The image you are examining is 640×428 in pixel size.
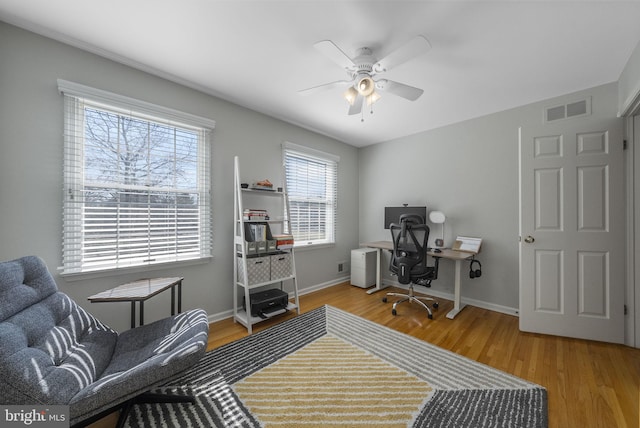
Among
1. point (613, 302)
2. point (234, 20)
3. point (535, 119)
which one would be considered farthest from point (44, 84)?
point (613, 302)

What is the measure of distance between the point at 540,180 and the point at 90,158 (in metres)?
4.18

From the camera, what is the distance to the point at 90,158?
6.25ft

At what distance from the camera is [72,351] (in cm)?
131

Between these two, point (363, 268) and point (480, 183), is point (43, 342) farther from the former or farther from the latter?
point (480, 183)

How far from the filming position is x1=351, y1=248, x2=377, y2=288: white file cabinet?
381cm

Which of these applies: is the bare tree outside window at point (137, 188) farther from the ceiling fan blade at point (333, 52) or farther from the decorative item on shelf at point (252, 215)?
the ceiling fan blade at point (333, 52)

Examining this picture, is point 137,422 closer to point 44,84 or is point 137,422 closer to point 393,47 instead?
point 44,84

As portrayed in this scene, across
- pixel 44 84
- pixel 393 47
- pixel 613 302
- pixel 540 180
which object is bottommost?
pixel 613 302

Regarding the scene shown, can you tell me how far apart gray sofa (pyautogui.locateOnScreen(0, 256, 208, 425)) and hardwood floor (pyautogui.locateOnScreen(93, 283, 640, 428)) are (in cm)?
43

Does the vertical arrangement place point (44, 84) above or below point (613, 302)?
above

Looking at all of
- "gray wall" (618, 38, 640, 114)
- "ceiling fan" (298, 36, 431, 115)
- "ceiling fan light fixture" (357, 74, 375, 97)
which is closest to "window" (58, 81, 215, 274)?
"ceiling fan" (298, 36, 431, 115)

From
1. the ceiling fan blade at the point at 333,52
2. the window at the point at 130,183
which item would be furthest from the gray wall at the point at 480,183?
the window at the point at 130,183

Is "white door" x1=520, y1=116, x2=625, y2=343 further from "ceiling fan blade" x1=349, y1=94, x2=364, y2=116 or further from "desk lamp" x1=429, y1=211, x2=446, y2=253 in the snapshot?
"ceiling fan blade" x1=349, y1=94, x2=364, y2=116

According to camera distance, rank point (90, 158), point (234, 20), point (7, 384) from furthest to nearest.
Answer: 1. point (90, 158)
2. point (234, 20)
3. point (7, 384)
